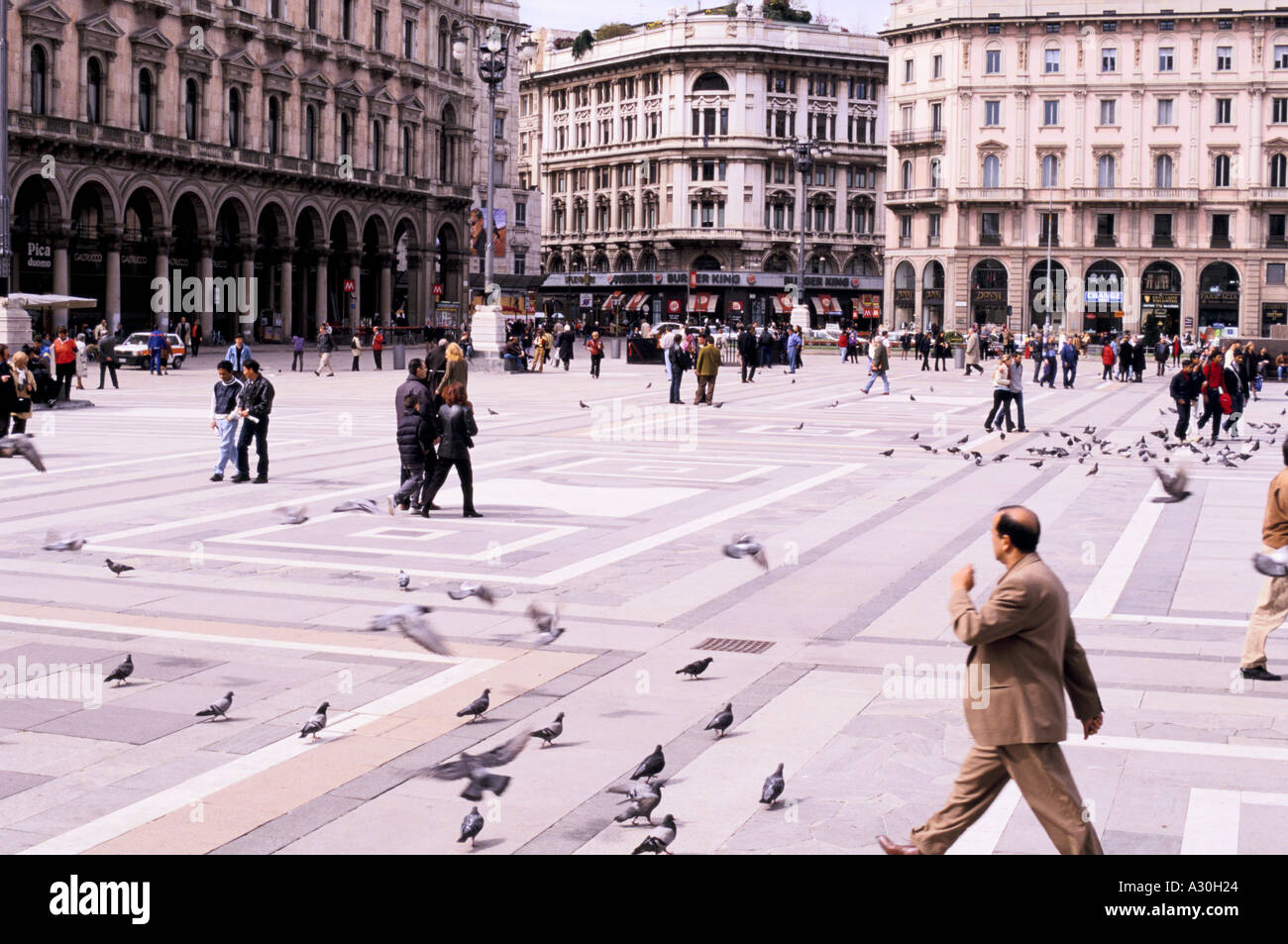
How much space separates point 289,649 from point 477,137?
280 ft

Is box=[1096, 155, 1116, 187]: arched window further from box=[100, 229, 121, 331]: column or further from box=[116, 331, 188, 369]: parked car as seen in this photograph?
box=[116, 331, 188, 369]: parked car

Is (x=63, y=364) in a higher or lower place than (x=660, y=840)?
higher

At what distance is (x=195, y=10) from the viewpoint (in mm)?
61438

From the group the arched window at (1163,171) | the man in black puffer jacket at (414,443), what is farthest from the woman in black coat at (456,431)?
the arched window at (1163,171)

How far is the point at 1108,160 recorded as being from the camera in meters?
87.5

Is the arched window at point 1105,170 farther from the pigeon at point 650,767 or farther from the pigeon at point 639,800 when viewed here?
the pigeon at point 639,800

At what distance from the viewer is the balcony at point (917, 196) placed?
90562 millimetres

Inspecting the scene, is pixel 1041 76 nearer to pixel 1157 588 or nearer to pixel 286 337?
pixel 286 337

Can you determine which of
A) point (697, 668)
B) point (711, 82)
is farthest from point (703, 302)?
point (697, 668)

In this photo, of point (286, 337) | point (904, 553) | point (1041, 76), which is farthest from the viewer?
point (1041, 76)

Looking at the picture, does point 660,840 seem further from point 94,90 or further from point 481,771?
point 94,90

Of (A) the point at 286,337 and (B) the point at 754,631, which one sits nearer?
(B) the point at 754,631

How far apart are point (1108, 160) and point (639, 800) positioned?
86264mm
